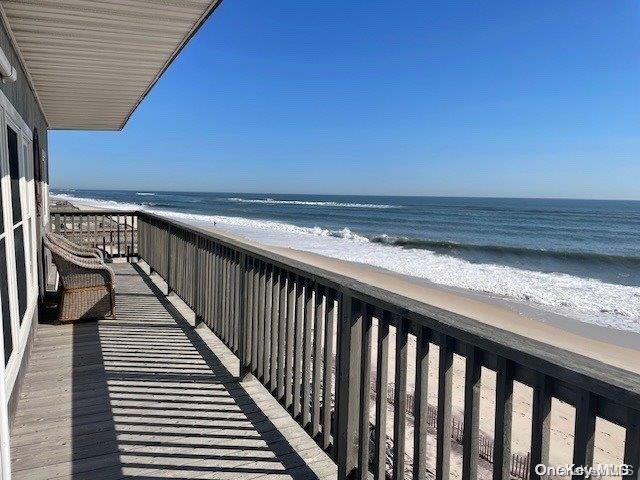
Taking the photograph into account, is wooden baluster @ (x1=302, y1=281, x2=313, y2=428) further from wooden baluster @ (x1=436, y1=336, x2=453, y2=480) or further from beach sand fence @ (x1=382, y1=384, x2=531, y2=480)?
wooden baluster @ (x1=436, y1=336, x2=453, y2=480)

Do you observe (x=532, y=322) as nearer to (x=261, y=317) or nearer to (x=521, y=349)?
(x=261, y=317)

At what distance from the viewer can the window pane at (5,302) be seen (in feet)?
8.34

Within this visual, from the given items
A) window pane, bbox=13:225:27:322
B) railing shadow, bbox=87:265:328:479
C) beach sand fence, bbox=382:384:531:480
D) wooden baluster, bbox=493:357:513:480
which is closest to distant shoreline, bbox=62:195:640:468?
beach sand fence, bbox=382:384:531:480

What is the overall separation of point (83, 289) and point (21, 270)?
2.96 ft

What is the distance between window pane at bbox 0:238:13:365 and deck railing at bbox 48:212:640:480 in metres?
1.31

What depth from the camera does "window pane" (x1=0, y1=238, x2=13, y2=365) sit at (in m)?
2.54

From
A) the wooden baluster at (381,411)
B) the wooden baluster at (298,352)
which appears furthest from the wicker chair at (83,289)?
the wooden baluster at (381,411)

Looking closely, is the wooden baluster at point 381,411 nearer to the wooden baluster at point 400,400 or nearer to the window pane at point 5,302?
the wooden baluster at point 400,400

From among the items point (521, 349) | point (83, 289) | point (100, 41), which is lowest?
point (83, 289)

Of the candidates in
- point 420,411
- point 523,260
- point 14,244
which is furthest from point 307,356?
point 523,260

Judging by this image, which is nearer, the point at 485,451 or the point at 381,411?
the point at 381,411

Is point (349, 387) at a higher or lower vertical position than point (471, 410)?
lower

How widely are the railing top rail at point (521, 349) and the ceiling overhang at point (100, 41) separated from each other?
1.88 m

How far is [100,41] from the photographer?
3.15m
